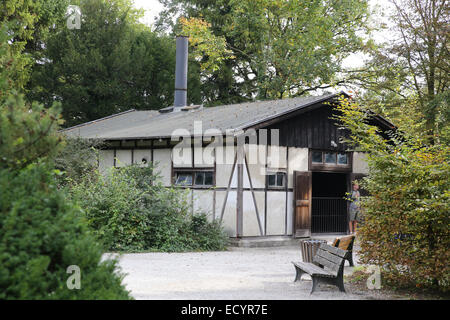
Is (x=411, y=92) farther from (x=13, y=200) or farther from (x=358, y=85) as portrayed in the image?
(x=13, y=200)

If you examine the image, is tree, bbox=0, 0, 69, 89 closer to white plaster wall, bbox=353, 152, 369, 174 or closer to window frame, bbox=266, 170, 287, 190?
window frame, bbox=266, 170, 287, 190

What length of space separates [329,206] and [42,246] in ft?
54.6

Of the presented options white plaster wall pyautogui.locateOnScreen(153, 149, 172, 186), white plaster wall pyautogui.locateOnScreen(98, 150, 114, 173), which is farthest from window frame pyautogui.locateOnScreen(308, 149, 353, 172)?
white plaster wall pyautogui.locateOnScreen(98, 150, 114, 173)

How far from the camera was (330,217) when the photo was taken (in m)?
20.1

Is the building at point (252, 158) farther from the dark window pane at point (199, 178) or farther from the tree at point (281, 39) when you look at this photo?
the tree at point (281, 39)

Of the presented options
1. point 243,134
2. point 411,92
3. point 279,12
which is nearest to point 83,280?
point 243,134

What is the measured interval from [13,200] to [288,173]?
42.3ft

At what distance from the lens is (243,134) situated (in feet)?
50.3

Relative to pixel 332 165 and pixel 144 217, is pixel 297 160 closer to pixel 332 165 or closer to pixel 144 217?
pixel 332 165

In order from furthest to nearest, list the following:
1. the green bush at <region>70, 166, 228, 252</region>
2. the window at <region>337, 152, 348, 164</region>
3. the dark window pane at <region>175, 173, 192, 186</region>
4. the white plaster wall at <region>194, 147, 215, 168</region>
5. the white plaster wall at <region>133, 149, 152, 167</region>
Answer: the window at <region>337, 152, 348, 164</region> < the white plaster wall at <region>133, 149, 152, 167</region> < the dark window pane at <region>175, 173, 192, 186</region> < the white plaster wall at <region>194, 147, 215, 168</region> < the green bush at <region>70, 166, 228, 252</region>

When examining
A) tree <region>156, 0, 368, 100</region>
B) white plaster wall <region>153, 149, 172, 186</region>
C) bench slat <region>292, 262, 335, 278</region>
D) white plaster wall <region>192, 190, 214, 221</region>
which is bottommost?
bench slat <region>292, 262, 335, 278</region>

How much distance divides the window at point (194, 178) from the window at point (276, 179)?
166cm

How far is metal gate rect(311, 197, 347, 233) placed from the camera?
65.1 feet

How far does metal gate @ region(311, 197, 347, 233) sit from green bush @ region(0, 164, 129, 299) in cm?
1523
